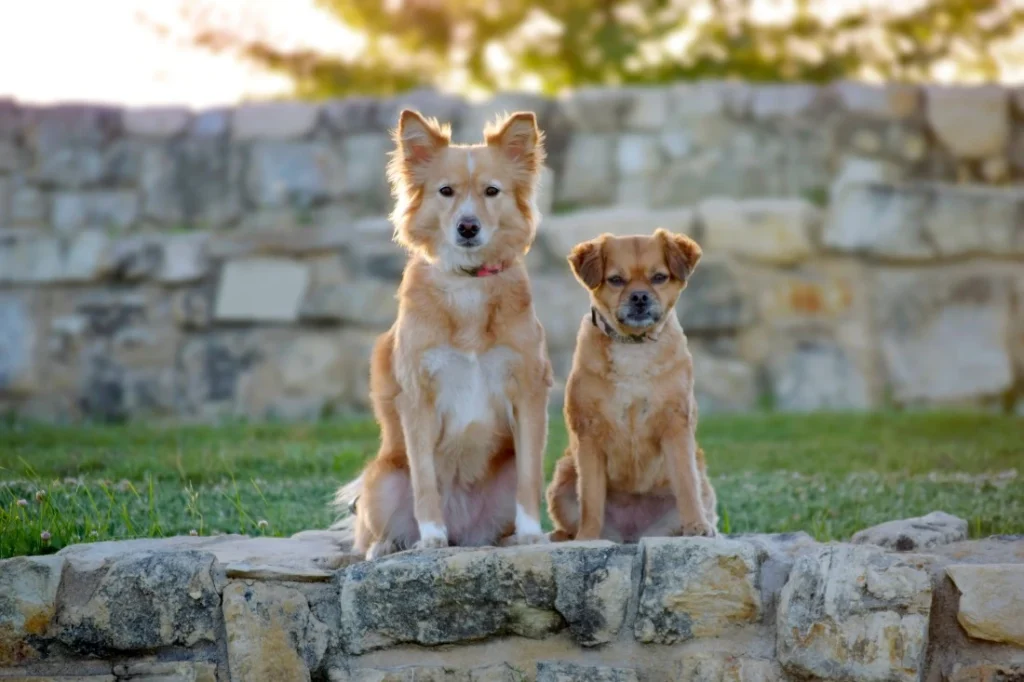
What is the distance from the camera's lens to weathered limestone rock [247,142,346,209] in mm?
10445

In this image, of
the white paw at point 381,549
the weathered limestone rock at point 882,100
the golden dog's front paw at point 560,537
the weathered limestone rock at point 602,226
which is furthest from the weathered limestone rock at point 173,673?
the weathered limestone rock at point 882,100

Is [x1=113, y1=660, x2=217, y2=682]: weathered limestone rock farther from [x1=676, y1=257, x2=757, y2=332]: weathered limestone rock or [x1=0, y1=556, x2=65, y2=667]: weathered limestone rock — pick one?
[x1=676, y1=257, x2=757, y2=332]: weathered limestone rock

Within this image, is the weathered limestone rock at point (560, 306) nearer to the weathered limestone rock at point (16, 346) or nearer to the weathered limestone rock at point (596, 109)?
the weathered limestone rock at point (596, 109)

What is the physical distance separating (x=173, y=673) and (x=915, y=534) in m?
2.52

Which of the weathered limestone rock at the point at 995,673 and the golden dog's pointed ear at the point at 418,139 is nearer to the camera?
the weathered limestone rock at the point at 995,673

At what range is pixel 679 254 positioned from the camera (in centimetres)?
495

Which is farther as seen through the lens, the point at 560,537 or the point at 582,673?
the point at 560,537

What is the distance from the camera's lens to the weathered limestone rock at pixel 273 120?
1043cm

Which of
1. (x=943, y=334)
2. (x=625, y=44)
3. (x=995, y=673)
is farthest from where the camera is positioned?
(x=625, y=44)

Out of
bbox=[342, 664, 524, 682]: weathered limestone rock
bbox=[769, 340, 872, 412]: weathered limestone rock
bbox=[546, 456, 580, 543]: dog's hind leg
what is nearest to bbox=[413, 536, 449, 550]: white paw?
bbox=[342, 664, 524, 682]: weathered limestone rock

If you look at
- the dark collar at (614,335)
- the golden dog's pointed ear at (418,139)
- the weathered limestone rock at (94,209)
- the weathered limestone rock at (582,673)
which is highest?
the golden dog's pointed ear at (418,139)

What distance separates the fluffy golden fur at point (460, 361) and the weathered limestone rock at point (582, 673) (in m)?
0.43

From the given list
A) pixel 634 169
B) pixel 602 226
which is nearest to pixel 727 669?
pixel 602 226

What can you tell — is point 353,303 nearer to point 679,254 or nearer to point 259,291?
point 259,291
